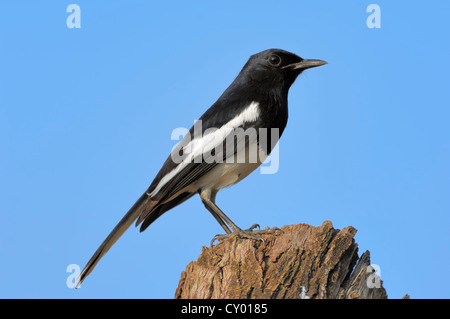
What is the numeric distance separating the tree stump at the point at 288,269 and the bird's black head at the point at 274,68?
6.90 ft

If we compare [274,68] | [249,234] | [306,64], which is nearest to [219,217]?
[249,234]

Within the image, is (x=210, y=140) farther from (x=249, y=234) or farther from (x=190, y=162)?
(x=249, y=234)

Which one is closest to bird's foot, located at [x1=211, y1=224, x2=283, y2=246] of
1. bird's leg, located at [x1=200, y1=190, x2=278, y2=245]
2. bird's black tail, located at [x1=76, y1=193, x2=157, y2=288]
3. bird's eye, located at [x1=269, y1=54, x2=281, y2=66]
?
bird's leg, located at [x1=200, y1=190, x2=278, y2=245]

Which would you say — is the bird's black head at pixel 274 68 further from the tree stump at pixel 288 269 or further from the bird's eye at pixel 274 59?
the tree stump at pixel 288 269

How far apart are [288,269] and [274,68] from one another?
113 inches

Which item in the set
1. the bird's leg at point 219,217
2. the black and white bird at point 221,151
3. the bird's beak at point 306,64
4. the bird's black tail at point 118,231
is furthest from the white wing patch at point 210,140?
the bird's beak at point 306,64

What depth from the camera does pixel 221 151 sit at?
620 cm

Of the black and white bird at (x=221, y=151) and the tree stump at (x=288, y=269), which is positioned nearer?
the tree stump at (x=288, y=269)

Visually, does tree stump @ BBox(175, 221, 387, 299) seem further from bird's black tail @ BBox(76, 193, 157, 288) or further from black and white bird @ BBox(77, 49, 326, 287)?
bird's black tail @ BBox(76, 193, 157, 288)

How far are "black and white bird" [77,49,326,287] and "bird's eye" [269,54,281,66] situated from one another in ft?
0.23

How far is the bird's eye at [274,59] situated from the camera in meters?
6.99

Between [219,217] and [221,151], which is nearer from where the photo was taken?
[221,151]
